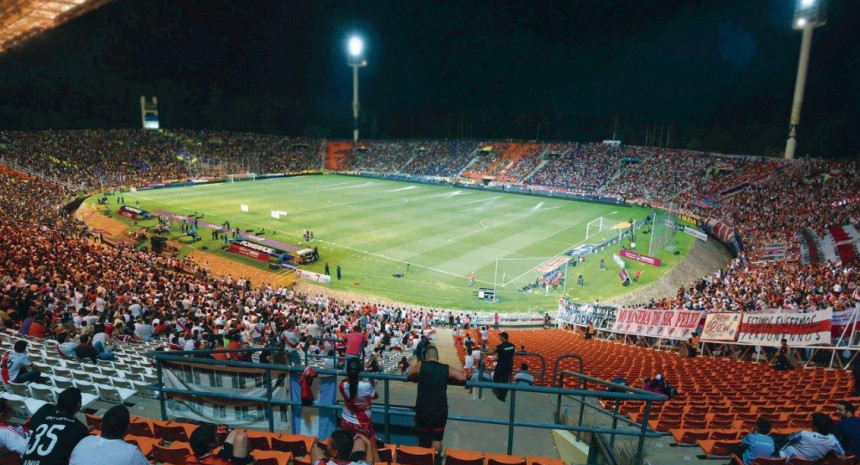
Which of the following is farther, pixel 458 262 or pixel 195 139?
pixel 195 139

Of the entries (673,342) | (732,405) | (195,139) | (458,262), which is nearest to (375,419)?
(732,405)

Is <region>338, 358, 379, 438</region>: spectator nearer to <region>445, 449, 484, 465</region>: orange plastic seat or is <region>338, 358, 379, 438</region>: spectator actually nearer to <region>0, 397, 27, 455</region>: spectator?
<region>445, 449, 484, 465</region>: orange plastic seat

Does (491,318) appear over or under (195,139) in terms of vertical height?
under

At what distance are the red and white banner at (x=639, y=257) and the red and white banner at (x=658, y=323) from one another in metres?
14.7

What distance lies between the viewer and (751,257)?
111 ft

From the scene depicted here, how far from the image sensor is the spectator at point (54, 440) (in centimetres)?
425

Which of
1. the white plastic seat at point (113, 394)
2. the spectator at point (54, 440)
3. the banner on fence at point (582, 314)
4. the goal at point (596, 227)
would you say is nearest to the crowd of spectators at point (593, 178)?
the banner on fence at point (582, 314)

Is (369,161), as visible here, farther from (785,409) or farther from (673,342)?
(785,409)

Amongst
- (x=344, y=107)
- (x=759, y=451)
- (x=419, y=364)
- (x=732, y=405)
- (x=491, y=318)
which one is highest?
(x=344, y=107)

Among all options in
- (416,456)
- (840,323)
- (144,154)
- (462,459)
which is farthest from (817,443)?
(144,154)

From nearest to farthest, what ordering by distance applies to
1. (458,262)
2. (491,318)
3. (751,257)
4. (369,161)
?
(491,318), (751,257), (458,262), (369,161)

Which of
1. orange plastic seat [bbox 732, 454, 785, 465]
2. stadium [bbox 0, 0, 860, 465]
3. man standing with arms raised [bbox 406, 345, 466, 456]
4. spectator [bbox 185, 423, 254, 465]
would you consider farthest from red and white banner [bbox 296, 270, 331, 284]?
orange plastic seat [bbox 732, 454, 785, 465]

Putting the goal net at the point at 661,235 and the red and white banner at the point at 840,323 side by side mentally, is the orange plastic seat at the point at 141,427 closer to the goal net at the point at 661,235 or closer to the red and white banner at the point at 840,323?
the red and white banner at the point at 840,323

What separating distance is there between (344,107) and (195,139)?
167ft
